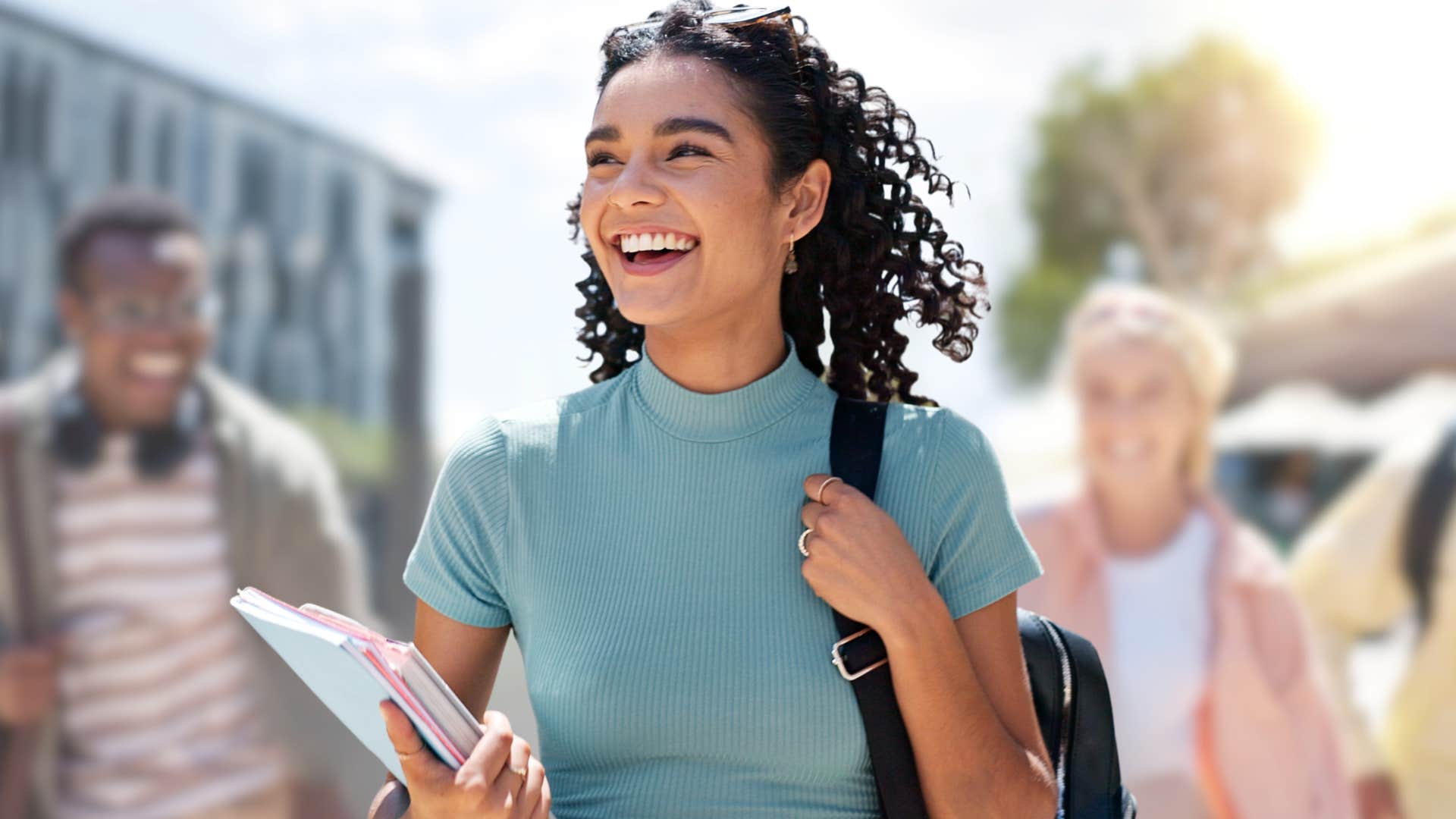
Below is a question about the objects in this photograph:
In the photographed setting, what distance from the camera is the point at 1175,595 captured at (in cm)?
439

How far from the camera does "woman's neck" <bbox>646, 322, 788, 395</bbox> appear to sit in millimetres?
1726

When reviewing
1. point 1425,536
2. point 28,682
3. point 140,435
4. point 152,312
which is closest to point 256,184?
point 152,312

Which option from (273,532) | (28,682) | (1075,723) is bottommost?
(28,682)

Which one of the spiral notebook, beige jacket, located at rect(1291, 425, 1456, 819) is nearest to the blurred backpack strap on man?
the spiral notebook

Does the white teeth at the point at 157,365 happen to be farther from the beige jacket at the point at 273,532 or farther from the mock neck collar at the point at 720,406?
the mock neck collar at the point at 720,406

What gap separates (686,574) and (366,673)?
444 millimetres

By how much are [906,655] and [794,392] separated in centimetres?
40

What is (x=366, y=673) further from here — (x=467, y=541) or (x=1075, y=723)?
(x=1075, y=723)

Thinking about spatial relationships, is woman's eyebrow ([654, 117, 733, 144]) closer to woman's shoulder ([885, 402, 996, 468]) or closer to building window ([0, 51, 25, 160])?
woman's shoulder ([885, 402, 996, 468])

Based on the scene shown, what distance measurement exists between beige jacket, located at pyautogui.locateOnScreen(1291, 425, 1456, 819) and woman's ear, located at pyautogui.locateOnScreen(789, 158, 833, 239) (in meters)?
3.36

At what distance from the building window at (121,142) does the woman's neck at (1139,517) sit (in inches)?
131

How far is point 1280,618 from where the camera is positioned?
14.6 ft

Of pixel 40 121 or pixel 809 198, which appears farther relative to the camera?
pixel 40 121

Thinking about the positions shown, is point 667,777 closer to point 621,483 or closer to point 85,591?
point 621,483
